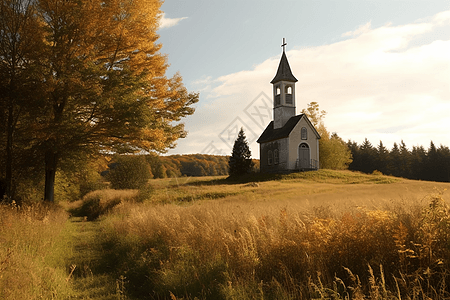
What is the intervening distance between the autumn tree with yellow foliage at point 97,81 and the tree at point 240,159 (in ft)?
110

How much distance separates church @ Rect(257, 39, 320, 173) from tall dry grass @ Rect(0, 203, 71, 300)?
33.6 meters

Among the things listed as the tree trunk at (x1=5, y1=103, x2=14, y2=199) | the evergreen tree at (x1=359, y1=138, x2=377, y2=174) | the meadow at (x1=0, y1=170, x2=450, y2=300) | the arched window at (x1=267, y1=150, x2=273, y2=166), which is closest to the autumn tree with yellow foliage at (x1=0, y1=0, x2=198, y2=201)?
the tree trunk at (x1=5, y1=103, x2=14, y2=199)

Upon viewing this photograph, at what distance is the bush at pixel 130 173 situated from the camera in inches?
1483

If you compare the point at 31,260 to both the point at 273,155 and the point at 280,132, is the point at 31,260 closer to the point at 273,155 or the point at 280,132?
the point at 280,132

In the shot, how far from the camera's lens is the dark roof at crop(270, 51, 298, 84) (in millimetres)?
44141

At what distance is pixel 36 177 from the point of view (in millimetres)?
17016

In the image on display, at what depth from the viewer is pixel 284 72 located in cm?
4456

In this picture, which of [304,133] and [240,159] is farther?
[240,159]

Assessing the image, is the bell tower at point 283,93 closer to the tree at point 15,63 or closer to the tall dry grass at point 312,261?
the tree at point 15,63

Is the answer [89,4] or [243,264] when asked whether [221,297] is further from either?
[89,4]

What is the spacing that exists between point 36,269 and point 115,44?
440 inches

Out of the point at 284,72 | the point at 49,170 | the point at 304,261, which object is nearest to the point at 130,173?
the point at 49,170

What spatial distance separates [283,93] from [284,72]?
2.80 meters

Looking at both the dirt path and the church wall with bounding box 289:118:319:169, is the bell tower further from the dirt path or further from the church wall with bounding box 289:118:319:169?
the dirt path
